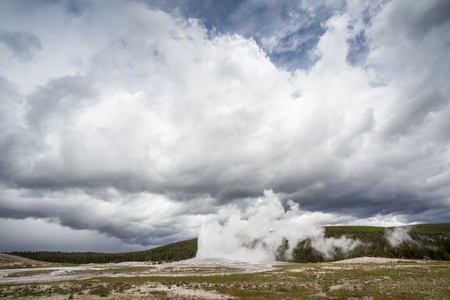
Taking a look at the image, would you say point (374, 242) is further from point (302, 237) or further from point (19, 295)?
point (19, 295)

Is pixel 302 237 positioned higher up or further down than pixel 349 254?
higher up

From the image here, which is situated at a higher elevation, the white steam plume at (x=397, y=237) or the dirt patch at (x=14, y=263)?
the white steam plume at (x=397, y=237)

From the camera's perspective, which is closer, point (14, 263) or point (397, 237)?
point (14, 263)

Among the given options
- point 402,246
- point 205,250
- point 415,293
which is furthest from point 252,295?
point 402,246

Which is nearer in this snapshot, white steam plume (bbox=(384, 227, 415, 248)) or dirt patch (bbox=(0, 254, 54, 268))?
dirt patch (bbox=(0, 254, 54, 268))

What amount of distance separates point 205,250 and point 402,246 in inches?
4833

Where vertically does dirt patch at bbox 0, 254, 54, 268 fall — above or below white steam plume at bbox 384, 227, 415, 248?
below

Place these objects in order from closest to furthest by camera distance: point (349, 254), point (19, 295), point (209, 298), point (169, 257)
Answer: point (209, 298) < point (19, 295) < point (349, 254) < point (169, 257)

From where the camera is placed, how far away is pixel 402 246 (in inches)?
5842

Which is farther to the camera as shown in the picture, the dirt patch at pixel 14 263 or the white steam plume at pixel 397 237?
the white steam plume at pixel 397 237

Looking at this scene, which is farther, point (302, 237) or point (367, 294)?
point (302, 237)

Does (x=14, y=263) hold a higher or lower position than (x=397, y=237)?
lower

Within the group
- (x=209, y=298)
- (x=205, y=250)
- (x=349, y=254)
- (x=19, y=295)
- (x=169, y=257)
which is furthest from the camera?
(x=169, y=257)

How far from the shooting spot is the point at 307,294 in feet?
101
